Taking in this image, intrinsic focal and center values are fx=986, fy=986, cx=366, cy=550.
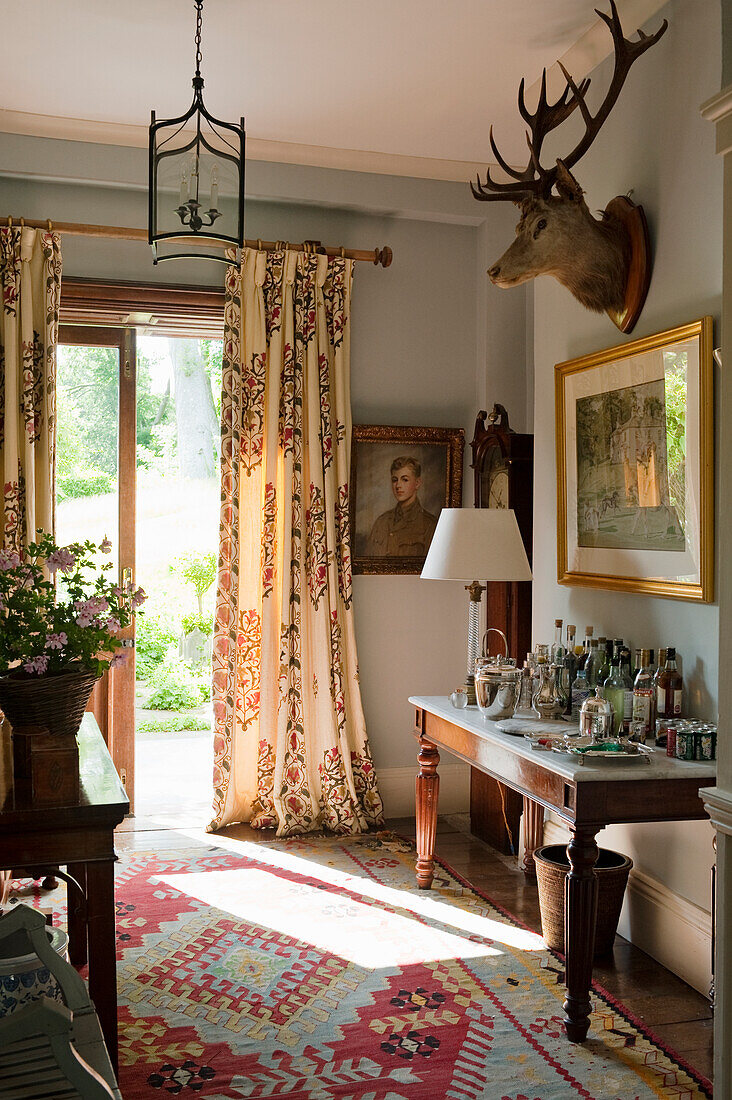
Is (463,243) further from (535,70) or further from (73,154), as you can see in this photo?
(73,154)

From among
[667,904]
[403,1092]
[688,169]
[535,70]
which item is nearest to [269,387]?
[535,70]

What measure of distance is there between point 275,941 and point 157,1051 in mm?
776

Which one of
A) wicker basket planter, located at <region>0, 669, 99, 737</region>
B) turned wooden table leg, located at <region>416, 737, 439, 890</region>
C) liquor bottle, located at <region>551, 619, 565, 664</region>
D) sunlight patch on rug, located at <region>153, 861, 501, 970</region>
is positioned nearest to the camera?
wicker basket planter, located at <region>0, 669, 99, 737</region>

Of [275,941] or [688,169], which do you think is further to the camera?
[275,941]

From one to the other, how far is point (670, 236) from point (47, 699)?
7.89ft

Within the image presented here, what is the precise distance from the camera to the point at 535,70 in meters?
3.89

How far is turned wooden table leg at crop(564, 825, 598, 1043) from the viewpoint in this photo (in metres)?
2.69

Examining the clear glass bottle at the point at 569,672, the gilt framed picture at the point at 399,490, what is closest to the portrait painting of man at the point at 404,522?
the gilt framed picture at the point at 399,490

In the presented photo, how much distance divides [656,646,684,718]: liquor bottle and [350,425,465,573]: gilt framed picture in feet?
6.88

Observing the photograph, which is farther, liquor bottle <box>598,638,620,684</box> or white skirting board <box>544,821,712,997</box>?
liquor bottle <box>598,638,620,684</box>

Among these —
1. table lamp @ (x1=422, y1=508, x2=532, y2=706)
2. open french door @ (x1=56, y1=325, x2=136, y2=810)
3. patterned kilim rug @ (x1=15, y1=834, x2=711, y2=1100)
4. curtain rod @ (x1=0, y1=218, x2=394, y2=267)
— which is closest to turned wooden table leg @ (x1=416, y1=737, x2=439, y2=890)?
patterned kilim rug @ (x1=15, y1=834, x2=711, y2=1100)

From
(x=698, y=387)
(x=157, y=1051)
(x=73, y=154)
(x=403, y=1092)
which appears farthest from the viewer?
(x=73, y=154)

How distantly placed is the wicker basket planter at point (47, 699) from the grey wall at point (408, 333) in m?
2.81

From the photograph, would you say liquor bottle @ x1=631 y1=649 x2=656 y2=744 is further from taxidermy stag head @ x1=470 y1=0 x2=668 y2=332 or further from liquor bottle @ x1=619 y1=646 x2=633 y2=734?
taxidermy stag head @ x1=470 y1=0 x2=668 y2=332
